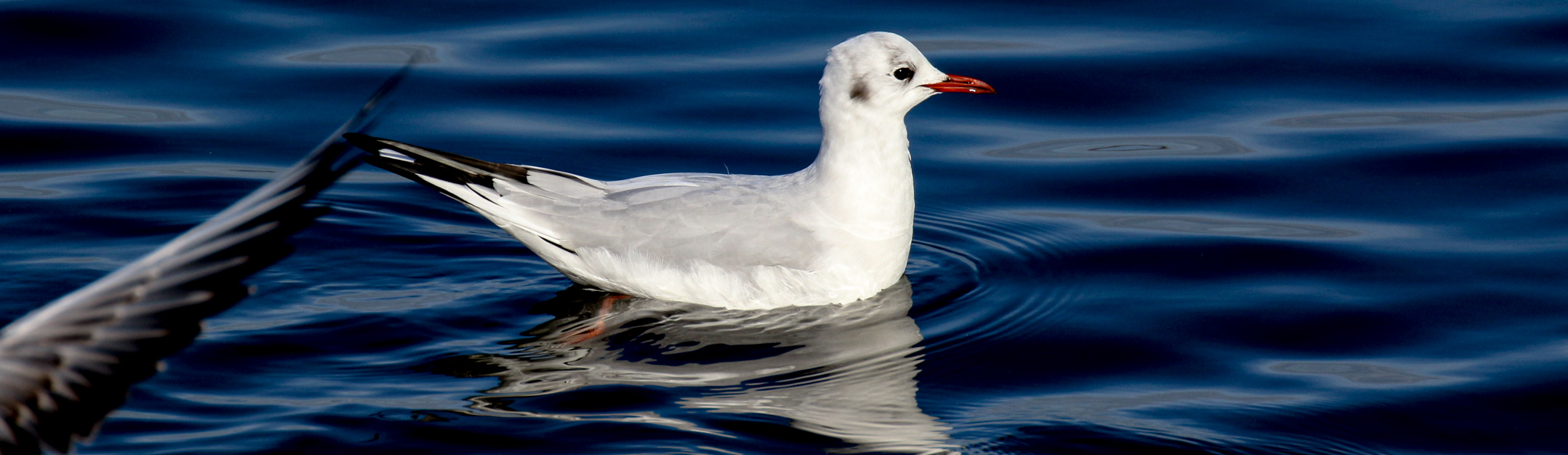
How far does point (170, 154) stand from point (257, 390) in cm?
375

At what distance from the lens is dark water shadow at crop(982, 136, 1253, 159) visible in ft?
30.1

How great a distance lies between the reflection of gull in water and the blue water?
0.02 m

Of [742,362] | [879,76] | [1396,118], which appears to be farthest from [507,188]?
[1396,118]

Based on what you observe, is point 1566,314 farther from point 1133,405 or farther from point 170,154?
point 170,154

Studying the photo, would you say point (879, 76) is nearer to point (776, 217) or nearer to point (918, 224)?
point (776, 217)

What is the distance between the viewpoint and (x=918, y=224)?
26.3 ft

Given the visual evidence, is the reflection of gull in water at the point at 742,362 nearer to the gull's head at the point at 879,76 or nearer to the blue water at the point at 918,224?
the blue water at the point at 918,224

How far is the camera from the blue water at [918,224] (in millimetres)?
5578

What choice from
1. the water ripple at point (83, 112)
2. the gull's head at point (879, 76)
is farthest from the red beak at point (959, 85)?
the water ripple at point (83, 112)

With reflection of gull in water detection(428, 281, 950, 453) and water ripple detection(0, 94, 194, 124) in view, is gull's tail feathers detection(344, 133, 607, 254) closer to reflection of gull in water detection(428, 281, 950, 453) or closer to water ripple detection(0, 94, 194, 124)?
reflection of gull in water detection(428, 281, 950, 453)

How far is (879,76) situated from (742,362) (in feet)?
4.65

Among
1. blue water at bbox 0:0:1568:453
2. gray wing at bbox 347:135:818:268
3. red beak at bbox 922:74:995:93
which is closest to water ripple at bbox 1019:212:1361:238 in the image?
blue water at bbox 0:0:1568:453

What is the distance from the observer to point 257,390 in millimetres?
5633

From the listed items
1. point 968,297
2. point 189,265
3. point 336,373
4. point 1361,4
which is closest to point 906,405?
point 968,297
